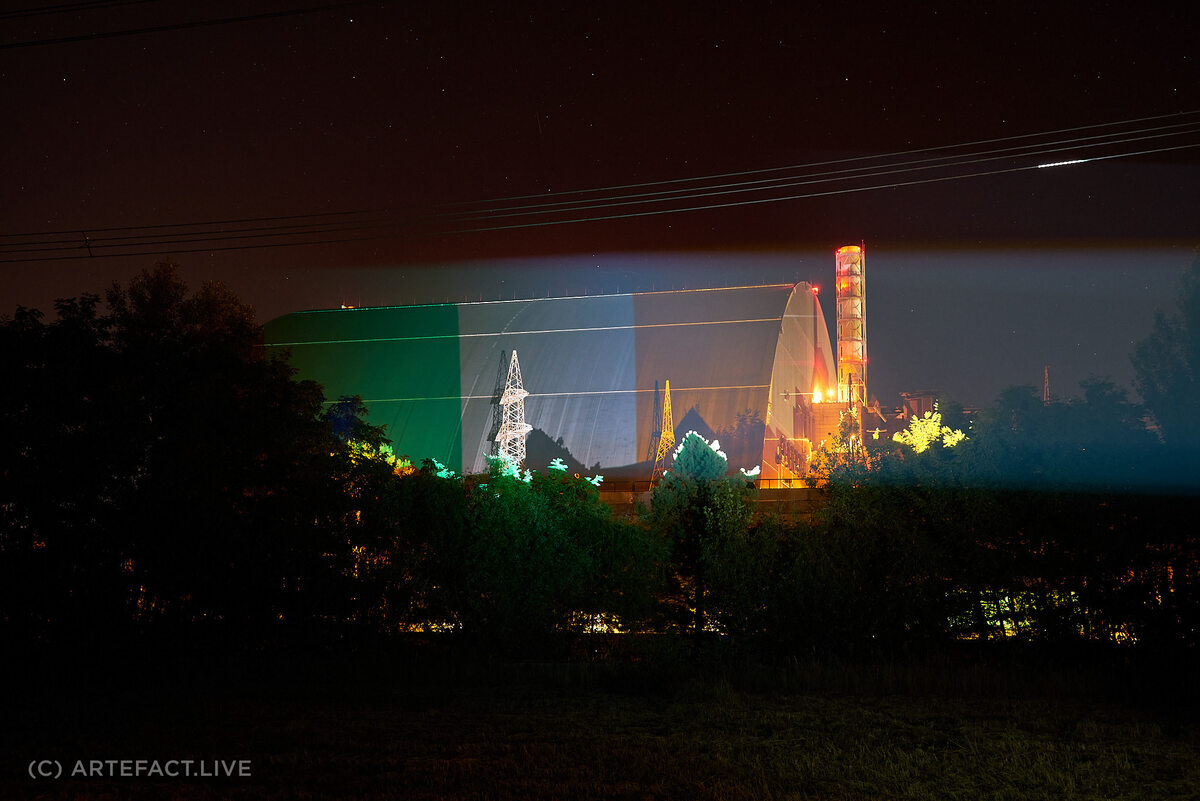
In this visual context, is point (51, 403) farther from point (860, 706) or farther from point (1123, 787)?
point (1123, 787)

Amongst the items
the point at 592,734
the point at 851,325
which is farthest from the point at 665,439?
the point at 592,734

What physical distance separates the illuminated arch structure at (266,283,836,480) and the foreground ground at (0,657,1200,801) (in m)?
28.4

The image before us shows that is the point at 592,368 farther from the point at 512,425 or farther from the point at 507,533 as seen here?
the point at 507,533

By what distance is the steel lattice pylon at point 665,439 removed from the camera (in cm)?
4009

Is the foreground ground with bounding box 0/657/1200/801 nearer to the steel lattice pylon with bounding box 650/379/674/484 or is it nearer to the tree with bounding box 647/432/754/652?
the tree with bounding box 647/432/754/652

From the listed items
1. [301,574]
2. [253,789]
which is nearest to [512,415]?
[301,574]

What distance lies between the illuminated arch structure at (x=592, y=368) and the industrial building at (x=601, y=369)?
0.08 meters

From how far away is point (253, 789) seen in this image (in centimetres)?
820

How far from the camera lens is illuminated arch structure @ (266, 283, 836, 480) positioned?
147 ft

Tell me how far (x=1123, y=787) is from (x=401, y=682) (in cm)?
951

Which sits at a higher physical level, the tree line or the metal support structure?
the metal support structure

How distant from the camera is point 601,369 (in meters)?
48.0

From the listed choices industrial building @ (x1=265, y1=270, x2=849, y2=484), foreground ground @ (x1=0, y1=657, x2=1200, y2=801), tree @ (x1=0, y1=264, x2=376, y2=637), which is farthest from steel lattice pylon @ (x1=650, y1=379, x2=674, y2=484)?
foreground ground @ (x1=0, y1=657, x2=1200, y2=801)

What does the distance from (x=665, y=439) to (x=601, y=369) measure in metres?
7.41
